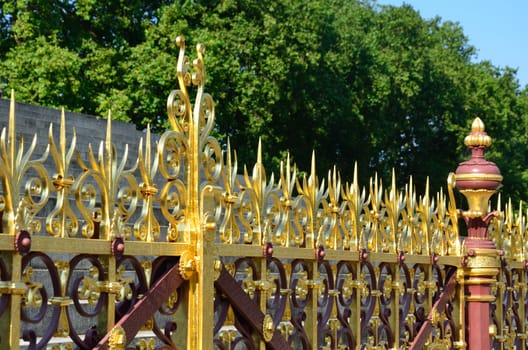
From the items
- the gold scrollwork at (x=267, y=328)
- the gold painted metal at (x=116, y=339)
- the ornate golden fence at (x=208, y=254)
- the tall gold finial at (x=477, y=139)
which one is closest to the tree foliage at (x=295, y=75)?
the tall gold finial at (x=477, y=139)

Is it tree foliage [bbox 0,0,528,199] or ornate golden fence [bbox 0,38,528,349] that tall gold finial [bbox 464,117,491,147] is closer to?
ornate golden fence [bbox 0,38,528,349]

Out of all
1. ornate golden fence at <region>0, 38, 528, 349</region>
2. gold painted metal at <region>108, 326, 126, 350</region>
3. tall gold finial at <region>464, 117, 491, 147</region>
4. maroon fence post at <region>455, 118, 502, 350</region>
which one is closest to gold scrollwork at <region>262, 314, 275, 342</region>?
ornate golden fence at <region>0, 38, 528, 349</region>

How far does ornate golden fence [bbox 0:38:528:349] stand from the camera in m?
2.84

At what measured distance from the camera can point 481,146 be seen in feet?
19.0

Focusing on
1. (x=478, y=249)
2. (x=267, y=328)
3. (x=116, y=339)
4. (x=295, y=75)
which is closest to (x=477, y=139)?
(x=478, y=249)

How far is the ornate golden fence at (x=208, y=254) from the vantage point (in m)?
2.84

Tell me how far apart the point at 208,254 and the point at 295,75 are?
70.8ft

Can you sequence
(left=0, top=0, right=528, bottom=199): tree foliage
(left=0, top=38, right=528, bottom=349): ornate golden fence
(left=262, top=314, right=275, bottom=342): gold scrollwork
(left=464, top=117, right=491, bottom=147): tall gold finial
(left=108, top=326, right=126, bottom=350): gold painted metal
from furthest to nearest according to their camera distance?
1. (left=0, top=0, right=528, bottom=199): tree foliage
2. (left=464, top=117, right=491, bottom=147): tall gold finial
3. (left=262, top=314, right=275, bottom=342): gold scrollwork
4. (left=108, top=326, right=126, bottom=350): gold painted metal
5. (left=0, top=38, right=528, bottom=349): ornate golden fence

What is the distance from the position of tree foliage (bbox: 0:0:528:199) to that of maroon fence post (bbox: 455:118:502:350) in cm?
1224

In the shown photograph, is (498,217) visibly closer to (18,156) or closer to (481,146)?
(481,146)

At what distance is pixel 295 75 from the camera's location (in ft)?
81.4

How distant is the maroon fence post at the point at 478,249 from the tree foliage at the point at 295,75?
A: 12.2 m

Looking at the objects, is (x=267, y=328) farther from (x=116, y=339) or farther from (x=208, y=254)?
(x=116, y=339)

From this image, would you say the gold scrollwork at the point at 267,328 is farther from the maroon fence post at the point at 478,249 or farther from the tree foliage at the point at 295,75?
the tree foliage at the point at 295,75
